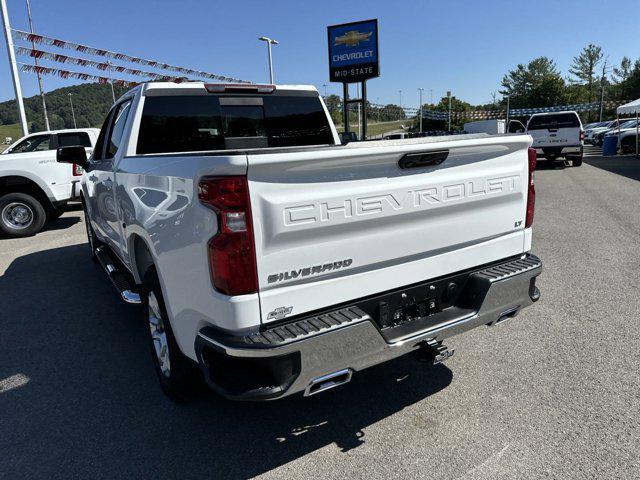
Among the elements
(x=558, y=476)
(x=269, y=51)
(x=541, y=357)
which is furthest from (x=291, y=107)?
(x=269, y=51)

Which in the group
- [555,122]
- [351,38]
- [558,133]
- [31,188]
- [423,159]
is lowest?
[31,188]

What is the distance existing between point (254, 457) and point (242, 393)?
2.25ft

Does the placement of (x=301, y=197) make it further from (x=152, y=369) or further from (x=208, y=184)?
(x=152, y=369)

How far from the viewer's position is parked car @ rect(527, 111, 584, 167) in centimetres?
1678

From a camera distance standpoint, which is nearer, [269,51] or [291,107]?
[291,107]

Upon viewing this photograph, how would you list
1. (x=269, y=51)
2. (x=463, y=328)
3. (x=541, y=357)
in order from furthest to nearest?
1. (x=269, y=51)
2. (x=541, y=357)
3. (x=463, y=328)

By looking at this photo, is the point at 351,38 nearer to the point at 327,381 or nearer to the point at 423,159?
the point at 423,159

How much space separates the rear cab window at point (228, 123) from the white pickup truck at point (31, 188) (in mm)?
6118

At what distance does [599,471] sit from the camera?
2389mm

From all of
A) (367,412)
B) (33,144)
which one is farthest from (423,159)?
(33,144)

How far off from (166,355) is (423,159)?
6.66 feet

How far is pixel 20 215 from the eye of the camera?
9.20 m

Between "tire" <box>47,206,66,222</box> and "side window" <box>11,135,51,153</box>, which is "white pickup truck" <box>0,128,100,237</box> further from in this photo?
"side window" <box>11,135,51,153</box>

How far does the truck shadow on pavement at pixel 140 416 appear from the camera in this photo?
Result: 2.62m
